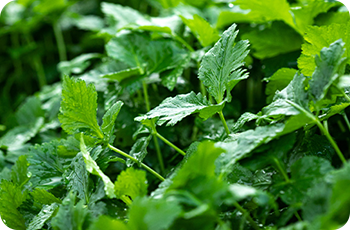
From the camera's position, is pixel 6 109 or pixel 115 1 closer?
pixel 6 109

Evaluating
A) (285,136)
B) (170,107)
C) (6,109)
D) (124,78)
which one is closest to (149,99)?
(124,78)

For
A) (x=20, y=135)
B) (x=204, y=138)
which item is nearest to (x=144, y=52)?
Result: (x=204, y=138)

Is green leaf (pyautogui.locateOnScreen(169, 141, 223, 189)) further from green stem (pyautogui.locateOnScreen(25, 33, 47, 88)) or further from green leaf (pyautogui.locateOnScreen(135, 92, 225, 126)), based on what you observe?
green stem (pyautogui.locateOnScreen(25, 33, 47, 88))

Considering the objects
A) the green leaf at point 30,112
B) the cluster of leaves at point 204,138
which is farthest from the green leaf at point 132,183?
the green leaf at point 30,112

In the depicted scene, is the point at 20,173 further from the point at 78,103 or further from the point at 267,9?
the point at 267,9

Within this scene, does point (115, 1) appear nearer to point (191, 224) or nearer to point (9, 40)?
point (9, 40)

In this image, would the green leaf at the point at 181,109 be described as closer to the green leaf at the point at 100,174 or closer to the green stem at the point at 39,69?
the green leaf at the point at 100,174
